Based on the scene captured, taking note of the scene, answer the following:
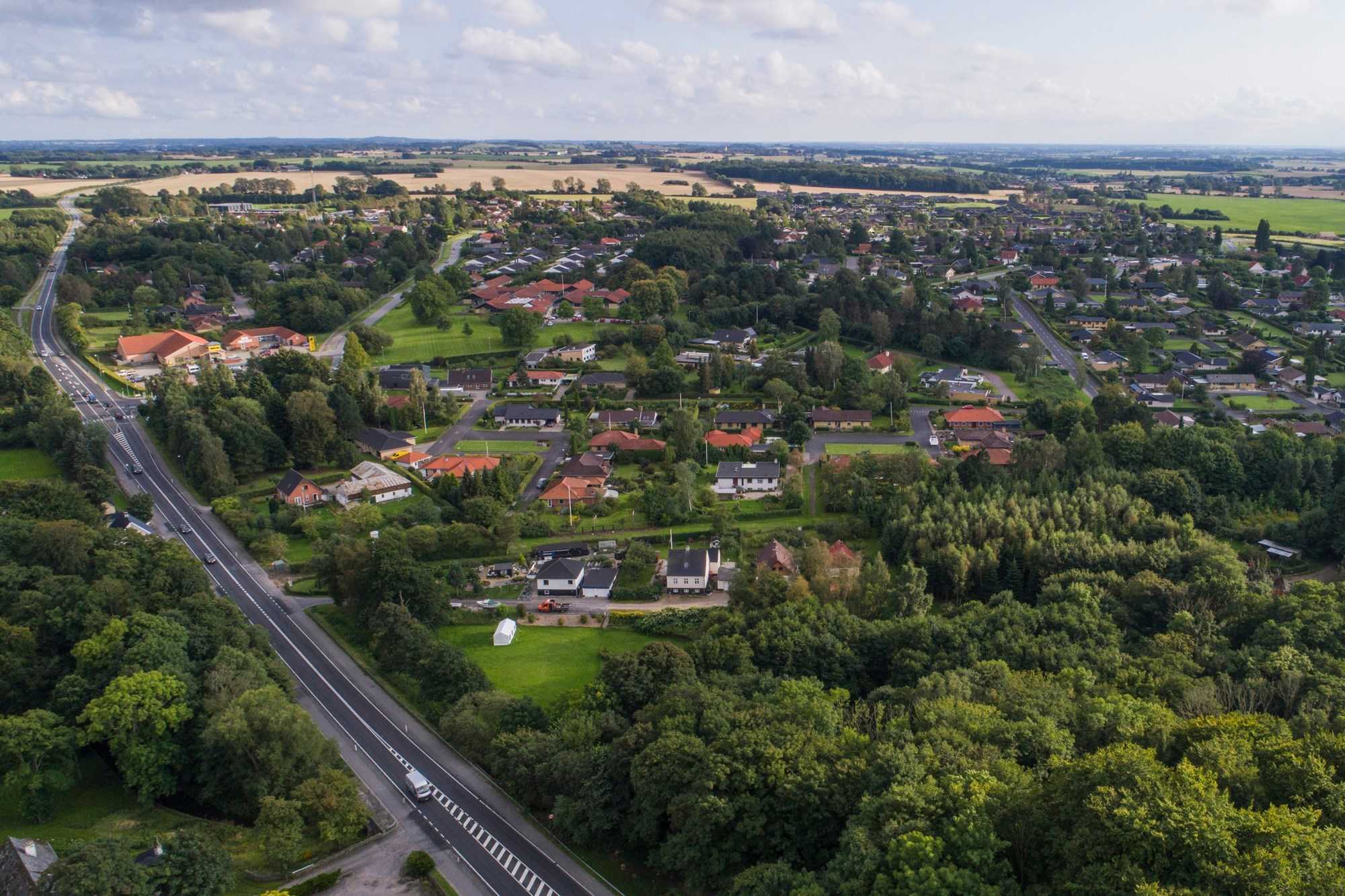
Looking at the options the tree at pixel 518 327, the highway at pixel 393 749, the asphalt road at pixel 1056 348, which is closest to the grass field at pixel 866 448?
the asphalt road at pixel 1056 348

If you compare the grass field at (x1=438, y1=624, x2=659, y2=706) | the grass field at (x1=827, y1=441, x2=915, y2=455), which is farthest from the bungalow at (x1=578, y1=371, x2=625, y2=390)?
the grass field at (x1=438, y1=624, x2=659, y2=706)

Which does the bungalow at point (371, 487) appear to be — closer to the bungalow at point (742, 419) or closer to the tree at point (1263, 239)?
the bungalow at point (742, 419)

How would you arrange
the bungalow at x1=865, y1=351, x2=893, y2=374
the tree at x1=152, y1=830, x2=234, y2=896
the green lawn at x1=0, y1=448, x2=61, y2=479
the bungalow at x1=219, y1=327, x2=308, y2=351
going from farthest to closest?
the bungalow at x1=219, y1=327, x2=308, y2=351
the bungalow at x1=865, y1=351, x2=893, y2=374
the green lawn at x1=0, y1=448, x2=61, y2=479
the tree at x1=152, y1=830, x2=234, y2=896

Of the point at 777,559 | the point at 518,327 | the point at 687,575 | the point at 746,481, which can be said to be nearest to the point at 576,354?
the point at 518,327

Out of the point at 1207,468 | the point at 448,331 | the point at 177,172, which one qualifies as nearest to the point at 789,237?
the point at 448,331

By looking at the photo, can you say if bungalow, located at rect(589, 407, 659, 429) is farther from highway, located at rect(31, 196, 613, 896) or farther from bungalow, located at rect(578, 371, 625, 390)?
highway, located at rect(31, 196, 613, 896)

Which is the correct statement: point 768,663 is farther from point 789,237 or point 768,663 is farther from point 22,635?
point 789,237
